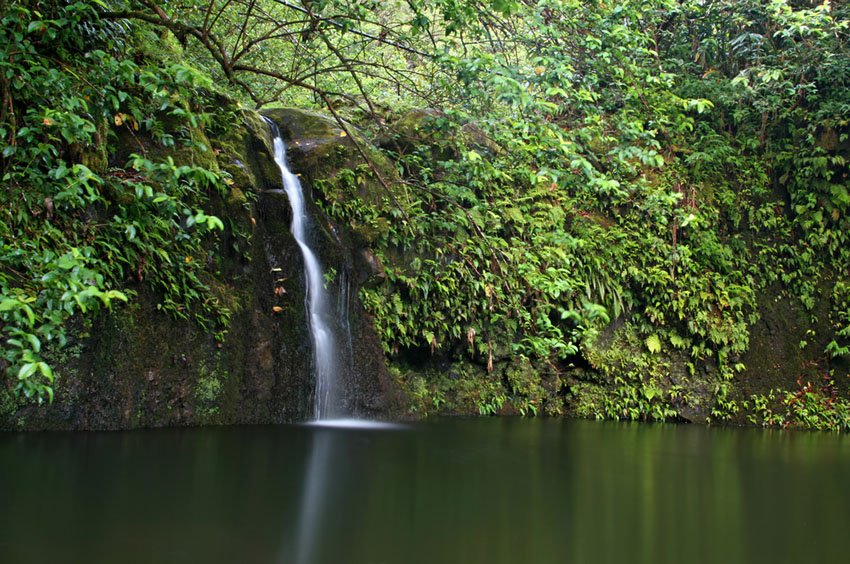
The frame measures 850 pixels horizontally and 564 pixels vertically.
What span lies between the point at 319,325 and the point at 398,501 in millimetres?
3700

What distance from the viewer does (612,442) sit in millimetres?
6691

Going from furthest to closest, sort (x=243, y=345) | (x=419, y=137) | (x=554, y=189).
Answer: (x=554, y=189)
(x=419, y=137)
(x=243, y=345)

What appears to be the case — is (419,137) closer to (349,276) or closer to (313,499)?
(349,276)

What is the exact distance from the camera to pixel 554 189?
9766 mm

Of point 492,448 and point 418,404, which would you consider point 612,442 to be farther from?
point 418,404

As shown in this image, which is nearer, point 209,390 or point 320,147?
point 209,390

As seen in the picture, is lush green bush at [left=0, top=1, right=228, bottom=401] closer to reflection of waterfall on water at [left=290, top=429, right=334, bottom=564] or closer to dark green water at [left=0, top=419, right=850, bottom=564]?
dark green water at [left=0, top=419, right=850, bottom=564]

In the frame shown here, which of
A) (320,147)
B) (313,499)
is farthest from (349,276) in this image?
(313,499)

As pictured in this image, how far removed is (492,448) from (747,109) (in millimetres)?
7775

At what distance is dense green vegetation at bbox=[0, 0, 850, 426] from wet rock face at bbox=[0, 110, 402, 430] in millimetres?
285

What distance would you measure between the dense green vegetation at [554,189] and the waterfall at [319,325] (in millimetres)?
606

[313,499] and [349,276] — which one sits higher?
[349,276]

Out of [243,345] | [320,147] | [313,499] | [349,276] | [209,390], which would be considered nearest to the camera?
[313,499]

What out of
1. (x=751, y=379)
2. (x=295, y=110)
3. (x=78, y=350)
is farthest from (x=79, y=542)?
(x=751, y=379)
